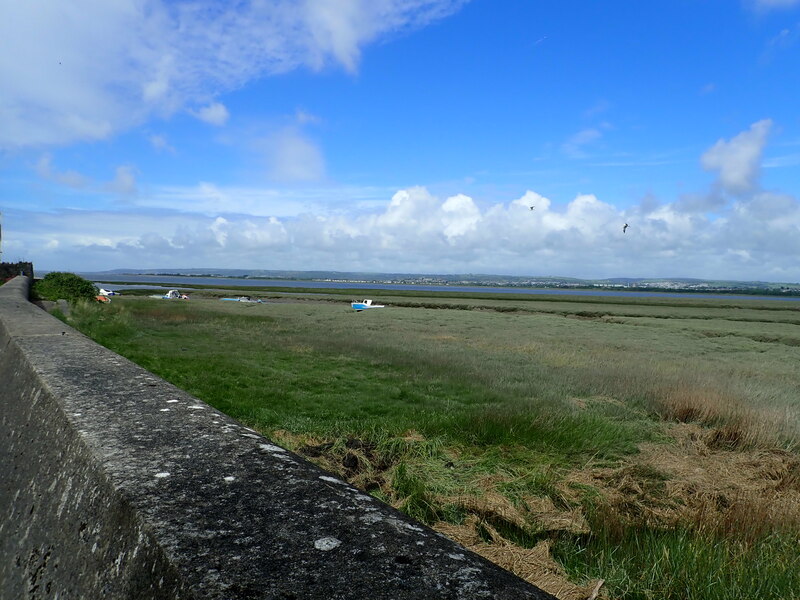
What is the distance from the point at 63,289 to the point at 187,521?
32102mm

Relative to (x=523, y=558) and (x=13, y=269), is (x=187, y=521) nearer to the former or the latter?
(x=523, y=558)

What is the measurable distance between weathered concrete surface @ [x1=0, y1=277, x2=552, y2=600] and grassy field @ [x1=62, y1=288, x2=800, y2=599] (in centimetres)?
262

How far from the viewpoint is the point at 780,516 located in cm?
558

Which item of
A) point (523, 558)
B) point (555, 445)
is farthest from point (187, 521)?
point (555, 445)

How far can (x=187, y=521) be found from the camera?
1947mm

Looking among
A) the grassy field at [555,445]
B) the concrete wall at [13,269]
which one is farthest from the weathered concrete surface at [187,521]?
the concrete wall at [13,269]

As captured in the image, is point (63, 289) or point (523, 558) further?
point (63, 289)

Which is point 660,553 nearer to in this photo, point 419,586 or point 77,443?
point 419,586

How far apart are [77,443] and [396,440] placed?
5.81 m

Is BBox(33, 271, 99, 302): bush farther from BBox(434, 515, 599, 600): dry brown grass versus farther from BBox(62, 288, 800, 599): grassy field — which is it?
BBox(434, 515, 599, 600): dry brown grass

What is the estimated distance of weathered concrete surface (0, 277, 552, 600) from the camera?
167 cm

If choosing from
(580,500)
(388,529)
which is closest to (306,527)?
(388,529)

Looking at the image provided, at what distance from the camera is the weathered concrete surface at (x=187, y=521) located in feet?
5.47

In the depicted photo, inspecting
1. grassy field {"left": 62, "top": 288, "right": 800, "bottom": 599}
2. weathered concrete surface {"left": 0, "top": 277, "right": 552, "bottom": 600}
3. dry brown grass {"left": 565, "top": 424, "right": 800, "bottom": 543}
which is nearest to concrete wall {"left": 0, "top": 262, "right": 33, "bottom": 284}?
grassy field {"left": 62, "top": 288, "right": 800, "bottom": 599}
